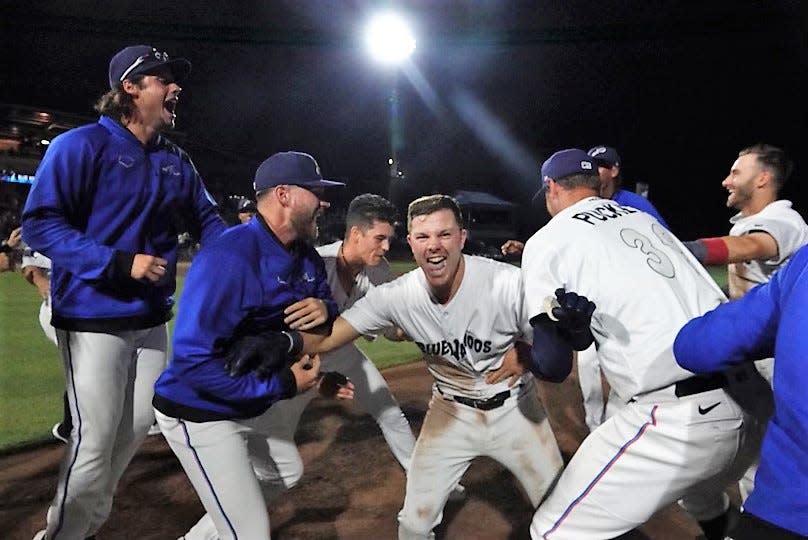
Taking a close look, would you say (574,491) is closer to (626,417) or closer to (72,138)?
(626,417)

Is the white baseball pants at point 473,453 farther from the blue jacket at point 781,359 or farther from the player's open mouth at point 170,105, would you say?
the player's open mouth at point 170,105

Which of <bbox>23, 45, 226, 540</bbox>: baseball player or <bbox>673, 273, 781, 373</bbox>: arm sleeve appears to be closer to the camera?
<bbox>673, 273, 781, 373</bbox>: arm sleeve

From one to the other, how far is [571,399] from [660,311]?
4248mm

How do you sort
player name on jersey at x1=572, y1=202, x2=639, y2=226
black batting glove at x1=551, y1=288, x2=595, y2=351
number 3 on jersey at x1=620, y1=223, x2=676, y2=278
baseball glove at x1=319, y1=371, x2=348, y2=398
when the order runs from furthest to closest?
baseball glove at x1=319, y1=371, x2=348, y2=398
player name on jersey at x1=572, y1=202, x2=639, y2=226
number 3 on jersey at x1=620, y1=223, x2=676, y2=278
black batting glove at x1=551, y1=288, x2=595, y2=351

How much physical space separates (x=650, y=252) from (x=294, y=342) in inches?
58.1

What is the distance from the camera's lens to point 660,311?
2.36 metres

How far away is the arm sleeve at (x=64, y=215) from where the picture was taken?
275 centimetres

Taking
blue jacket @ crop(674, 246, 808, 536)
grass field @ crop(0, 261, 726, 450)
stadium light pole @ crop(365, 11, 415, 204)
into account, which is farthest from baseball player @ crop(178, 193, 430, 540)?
stadium light pole @ crop(365, 11, 415, 204)

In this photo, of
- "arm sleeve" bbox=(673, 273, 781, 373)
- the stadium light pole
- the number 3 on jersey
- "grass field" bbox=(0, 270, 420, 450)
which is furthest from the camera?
the stadium light pole

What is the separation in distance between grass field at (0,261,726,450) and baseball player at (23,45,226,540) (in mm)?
2489

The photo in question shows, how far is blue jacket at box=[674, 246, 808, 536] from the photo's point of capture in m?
1.51

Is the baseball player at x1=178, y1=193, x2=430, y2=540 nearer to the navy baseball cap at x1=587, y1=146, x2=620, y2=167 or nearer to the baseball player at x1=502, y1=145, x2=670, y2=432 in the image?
the baseball player at x1=502, y1=145, x2=670, y2=432

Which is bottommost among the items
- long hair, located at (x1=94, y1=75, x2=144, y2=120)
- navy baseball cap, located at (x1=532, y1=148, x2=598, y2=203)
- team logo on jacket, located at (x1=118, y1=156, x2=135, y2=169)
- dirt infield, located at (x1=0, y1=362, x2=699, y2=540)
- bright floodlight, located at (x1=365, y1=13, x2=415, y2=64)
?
dirt infield, located at (x1=0, y1=362, x2=699, y2=540)

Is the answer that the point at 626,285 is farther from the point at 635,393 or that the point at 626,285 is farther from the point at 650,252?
the point at 635,393
